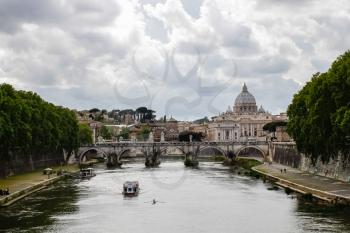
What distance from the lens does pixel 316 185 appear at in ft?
196

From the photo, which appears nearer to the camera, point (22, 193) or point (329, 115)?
point (22, 193)

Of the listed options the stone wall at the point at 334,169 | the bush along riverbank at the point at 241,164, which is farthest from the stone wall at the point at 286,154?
the stone wall at the point at 334,169

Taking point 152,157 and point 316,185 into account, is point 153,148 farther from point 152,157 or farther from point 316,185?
point 316,185

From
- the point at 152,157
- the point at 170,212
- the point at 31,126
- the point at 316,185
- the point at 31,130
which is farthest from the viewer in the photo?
the point at 152,157

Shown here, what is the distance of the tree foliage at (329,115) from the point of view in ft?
178

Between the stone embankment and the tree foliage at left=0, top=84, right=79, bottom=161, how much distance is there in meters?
23.5

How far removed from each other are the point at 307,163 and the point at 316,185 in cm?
2149

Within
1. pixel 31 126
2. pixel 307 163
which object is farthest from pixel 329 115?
pixel 31 126

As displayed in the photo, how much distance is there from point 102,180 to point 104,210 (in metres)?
27.1

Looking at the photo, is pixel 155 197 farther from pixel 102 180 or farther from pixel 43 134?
pixel 43 134

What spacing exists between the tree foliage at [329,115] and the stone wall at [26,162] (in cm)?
2759

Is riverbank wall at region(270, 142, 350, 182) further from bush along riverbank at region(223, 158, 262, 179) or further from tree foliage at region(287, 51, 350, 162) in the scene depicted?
bush along riverbank at region(223, 158, 262, 179)

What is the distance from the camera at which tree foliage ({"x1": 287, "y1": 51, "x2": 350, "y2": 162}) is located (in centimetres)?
5428

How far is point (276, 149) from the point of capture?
112 metres
